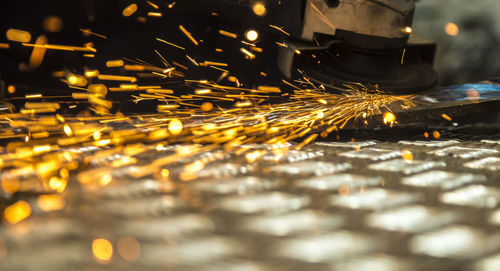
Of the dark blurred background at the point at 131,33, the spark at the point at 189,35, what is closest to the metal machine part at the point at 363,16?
the dark blurred background at the point at 131,33

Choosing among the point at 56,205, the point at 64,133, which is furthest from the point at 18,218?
the point at 64,133

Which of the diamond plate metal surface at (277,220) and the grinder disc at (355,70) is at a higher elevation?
the grinder disc at (355,70)

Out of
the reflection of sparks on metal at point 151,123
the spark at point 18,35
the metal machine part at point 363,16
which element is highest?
the metal machine part at point 363,16

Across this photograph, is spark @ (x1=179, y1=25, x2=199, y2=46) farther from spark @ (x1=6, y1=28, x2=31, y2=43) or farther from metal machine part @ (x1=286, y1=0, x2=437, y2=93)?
spark @ (x1=6, y1=28, x2=31, y2=43)

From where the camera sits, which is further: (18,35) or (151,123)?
(18,35)

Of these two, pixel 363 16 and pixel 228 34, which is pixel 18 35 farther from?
pixel 363 16

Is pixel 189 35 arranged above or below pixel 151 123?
above

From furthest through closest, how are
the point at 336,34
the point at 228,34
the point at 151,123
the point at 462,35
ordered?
1. the point at 462,35
2. the point at 228,34
3. the point at 336,34
4. the point at 151,123

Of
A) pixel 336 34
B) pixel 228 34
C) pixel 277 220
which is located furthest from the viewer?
pixel 228 34

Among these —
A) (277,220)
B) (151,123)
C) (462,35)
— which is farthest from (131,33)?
(462,35)

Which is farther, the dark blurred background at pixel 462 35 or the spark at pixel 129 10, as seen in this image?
the dark blurred background at pixel 462 35

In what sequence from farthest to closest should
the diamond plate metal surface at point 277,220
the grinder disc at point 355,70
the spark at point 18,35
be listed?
the grinder disc at point 355,70 → the spark at point 18,35 → the diamond plate metal surface at point 277,220

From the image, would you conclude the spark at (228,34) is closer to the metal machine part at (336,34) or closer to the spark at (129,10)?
the metal machine part at (336,34)

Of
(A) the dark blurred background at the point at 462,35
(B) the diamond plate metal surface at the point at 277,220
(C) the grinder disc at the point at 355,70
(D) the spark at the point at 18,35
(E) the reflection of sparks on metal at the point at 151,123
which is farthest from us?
(A) the dark blurred background at the point at 462,35
